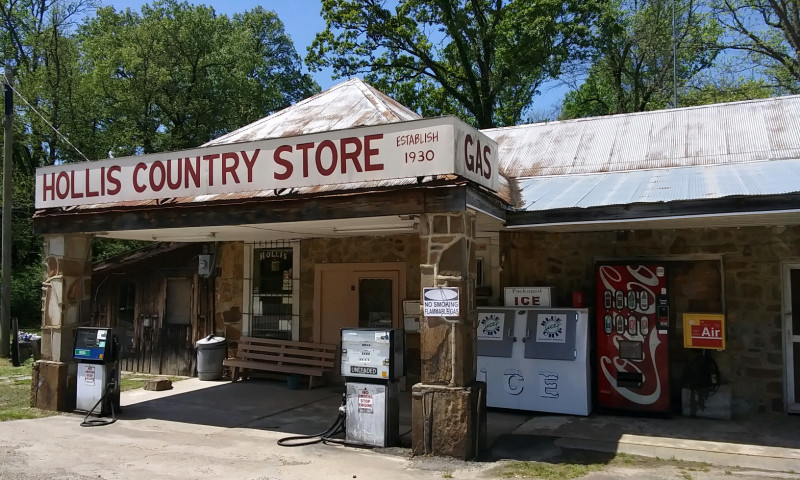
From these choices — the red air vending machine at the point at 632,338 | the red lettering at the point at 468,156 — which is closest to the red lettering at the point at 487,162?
the red lettering at the point at 468,156

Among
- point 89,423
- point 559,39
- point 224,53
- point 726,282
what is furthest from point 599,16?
point 89,423

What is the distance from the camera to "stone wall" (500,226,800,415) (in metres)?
8.38

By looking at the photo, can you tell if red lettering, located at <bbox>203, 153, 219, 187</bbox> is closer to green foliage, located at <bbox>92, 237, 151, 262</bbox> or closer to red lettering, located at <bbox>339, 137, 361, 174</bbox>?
red lettering, located at <bbox>339, 137, 361, 174</bbox>

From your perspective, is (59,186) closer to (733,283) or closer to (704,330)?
(704,330)

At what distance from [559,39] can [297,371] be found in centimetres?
1710

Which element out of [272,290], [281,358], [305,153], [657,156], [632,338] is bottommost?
[281,358]

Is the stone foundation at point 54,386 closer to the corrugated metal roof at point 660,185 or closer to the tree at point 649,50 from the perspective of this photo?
the corrugated metal roof at point 660,185

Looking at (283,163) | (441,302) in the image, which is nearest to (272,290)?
(283,163)

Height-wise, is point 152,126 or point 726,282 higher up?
point 152,126

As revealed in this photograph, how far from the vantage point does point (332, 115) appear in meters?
9.12

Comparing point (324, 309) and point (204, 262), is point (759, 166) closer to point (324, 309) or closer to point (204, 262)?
point (324, 309)

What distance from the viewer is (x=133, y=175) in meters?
8.50

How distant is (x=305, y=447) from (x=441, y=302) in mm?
2332

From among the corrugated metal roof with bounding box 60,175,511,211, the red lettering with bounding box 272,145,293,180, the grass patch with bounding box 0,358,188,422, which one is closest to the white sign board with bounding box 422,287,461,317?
the corrugated metal roof with bounding box 60,175,511,211
